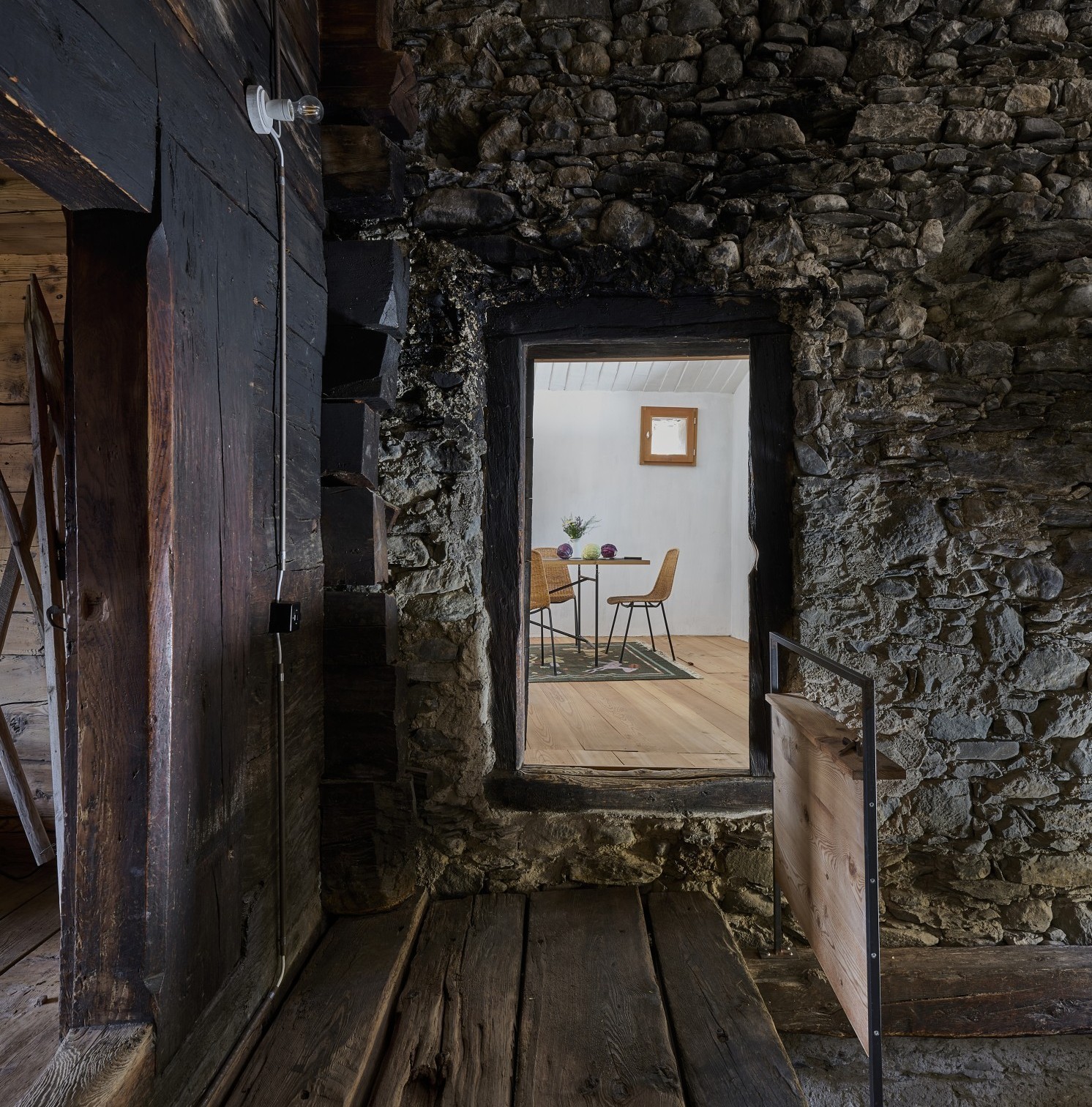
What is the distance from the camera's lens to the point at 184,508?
1248 mm

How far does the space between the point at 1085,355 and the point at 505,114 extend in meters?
1.86

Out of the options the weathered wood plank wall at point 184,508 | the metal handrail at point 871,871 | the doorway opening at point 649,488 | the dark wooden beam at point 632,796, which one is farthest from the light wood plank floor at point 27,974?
the doorway opening at point 649,488

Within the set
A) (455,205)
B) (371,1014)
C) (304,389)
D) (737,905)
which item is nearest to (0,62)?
(304,389)

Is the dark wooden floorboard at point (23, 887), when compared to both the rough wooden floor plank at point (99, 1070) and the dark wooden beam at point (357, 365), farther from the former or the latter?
the dark wooden beam at point (357, 365)

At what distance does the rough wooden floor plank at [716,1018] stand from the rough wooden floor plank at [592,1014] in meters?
0.04

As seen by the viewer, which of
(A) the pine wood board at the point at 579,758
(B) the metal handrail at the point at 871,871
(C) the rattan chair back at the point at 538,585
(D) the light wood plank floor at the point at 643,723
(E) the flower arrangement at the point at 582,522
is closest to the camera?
(B) the metal handrail at the point at 871,871

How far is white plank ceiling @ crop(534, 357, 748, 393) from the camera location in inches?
272

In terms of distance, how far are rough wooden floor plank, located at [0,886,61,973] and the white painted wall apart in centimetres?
539

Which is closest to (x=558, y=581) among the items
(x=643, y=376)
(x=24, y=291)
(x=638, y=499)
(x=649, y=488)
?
(x=638, y=499)

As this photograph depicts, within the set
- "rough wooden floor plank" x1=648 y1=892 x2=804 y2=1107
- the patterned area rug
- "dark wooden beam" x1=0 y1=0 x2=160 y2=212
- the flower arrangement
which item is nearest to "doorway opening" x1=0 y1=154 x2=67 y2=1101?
"dark wooden beam" x1=0 y1=0 x2=160 y2=212

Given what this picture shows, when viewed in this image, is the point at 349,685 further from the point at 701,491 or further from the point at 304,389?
the point at 701,491

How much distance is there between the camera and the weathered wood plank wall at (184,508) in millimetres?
1046

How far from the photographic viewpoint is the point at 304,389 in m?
1.86

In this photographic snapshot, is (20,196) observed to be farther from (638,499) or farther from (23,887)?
(638,499)
